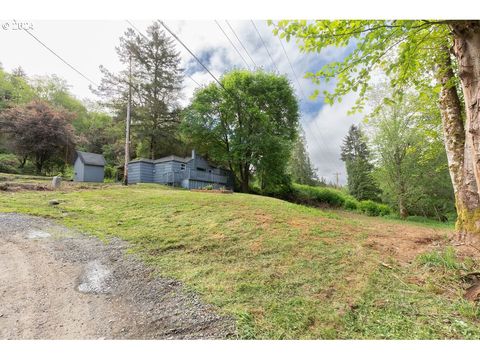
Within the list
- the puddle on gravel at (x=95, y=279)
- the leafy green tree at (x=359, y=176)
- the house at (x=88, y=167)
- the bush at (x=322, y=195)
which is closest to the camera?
the puddle on gravel at (x=95, y=279)

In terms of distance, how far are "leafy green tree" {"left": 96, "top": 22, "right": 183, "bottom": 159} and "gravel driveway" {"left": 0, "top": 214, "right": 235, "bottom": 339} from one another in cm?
1560

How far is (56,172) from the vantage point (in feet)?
50.2

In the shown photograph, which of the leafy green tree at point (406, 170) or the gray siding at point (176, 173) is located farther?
the gray siding at point (176, 173)

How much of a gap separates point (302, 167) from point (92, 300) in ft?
72.6

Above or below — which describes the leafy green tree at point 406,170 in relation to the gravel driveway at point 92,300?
above

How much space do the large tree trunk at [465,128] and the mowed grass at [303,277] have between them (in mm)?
908

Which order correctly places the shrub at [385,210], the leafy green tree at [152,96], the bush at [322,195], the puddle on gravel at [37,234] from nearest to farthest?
the puddle on gravel at [37,234] < the shrub at [385,210] < the bush at [322,195] < the leafy green tree at [152,96]

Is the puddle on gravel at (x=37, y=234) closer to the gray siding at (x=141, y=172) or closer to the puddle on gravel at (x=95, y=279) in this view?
the puddle on gravel at (x=95, y=279)

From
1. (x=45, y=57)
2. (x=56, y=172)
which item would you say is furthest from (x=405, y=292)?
(x=56, y=172)

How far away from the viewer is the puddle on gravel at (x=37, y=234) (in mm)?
3191

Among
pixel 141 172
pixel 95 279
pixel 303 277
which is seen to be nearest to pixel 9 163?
pixel 141 172

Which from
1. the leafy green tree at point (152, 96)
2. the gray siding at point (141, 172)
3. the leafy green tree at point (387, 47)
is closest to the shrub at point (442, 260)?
the leafy green tree at point (387, 47)
